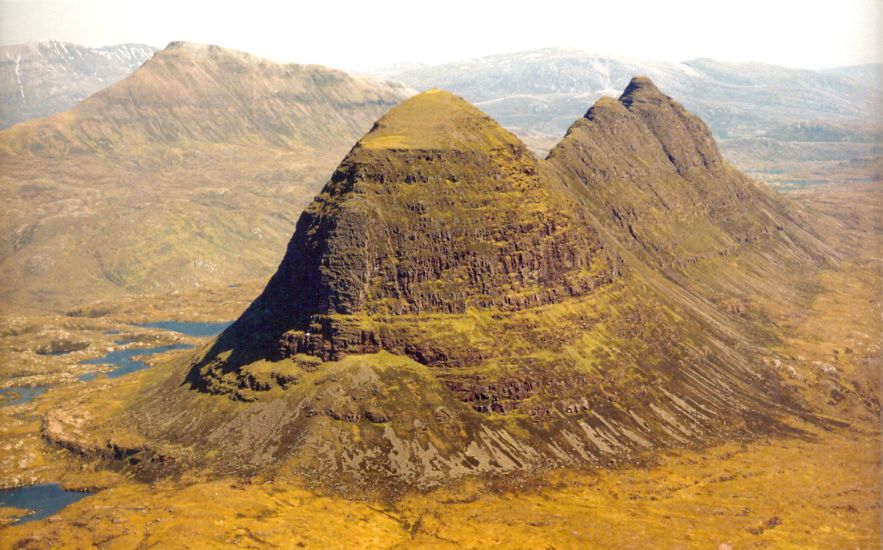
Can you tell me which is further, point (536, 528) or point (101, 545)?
point (536, 528)

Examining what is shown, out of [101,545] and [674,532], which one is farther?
[674,532]

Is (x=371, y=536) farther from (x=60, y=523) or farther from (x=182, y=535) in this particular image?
(x=60, y=523)

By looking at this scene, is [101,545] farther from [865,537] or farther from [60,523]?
[865,537]

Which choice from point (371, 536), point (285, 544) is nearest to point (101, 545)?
point (285, 544)

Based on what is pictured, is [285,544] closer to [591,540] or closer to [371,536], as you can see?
[371,536]

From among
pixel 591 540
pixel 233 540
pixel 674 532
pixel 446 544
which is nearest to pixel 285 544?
pixel 233 540

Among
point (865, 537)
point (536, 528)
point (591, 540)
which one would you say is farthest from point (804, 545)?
point (536, 528)

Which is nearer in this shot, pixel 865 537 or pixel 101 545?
pixel 101 545
